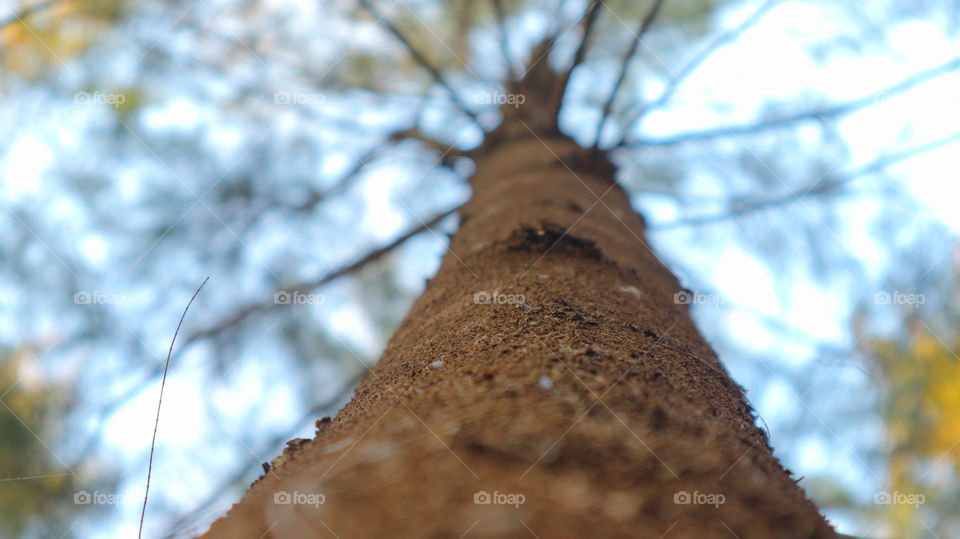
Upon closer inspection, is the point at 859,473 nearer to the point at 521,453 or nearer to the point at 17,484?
the point at 521,453

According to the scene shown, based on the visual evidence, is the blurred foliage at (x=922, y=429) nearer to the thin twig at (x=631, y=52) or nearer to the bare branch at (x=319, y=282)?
the thin twig at (x=631, y=52)

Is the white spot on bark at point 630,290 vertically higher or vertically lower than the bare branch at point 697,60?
lower

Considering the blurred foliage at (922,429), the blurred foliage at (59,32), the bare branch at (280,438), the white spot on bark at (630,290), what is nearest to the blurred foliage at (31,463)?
the bare branch at (280,438)

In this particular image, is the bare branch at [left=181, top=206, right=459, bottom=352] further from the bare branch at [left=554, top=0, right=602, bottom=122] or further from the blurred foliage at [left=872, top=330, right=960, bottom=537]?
the blurred foliage at [left=872, top=330, right=960, bottom=537]

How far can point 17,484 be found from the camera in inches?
84.0

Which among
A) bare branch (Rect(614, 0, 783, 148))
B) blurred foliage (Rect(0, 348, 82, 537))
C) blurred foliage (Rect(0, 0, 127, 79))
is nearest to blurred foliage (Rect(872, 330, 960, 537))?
bare branch (Rect(614, 0, 783, 148))

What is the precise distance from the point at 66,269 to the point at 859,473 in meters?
3.48

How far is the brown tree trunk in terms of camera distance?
47cm

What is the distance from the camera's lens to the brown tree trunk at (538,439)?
47cm

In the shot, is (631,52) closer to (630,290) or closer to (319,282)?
(630,290)

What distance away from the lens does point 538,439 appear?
554mm

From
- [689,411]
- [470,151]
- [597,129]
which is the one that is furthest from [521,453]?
[470,151]

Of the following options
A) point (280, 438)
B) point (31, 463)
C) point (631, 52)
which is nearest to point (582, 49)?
point (631, 52)

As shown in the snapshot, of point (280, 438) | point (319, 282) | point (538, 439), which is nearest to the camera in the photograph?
point (538, 439)
